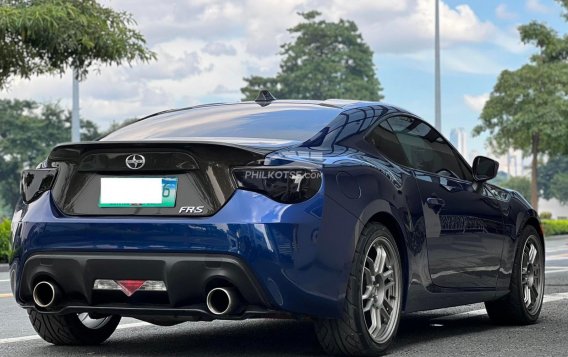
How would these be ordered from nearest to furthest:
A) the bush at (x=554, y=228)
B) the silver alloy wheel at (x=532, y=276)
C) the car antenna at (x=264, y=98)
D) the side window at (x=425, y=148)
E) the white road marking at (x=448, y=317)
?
the side window at (x=425, y=148)
the car antenna at (x=264, y=98)
the white road marking at (x=448, y=317)
the silver alloy wheel at (x=532, y=276)
the bush at (x=554, y=228)

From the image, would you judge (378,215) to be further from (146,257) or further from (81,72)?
(81,72)

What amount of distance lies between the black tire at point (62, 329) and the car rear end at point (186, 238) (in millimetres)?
690

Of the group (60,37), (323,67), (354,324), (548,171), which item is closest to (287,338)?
(354,324)

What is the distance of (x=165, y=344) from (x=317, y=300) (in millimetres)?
1567

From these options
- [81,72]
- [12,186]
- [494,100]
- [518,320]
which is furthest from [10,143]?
[518,320]

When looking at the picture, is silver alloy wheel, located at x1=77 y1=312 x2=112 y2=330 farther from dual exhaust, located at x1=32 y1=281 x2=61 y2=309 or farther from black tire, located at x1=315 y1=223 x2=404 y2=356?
black tire, located at x1=315 y1=223 x2=404 y2=356

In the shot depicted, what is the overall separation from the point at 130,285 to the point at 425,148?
2.31 meters

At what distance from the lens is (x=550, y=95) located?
53.0m

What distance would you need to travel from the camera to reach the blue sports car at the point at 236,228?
5684mm

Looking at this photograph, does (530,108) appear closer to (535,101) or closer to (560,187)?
(535,101)

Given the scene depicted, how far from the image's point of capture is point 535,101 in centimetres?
5231

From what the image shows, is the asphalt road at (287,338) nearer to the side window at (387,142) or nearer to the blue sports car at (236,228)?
the blue sports car at (236,228)

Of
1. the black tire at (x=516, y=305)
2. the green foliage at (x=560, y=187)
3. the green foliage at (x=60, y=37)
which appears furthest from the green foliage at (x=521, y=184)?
the black tire at (x=516, y=305)

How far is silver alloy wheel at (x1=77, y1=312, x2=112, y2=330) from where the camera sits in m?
6.93
